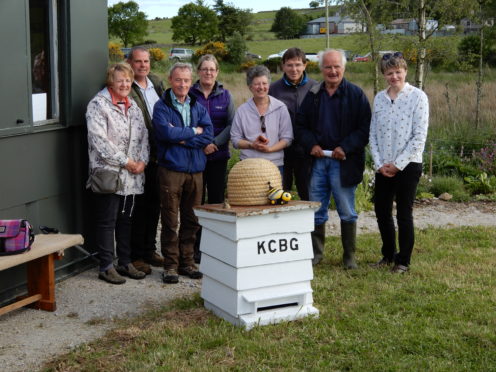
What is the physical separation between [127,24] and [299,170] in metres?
54.7

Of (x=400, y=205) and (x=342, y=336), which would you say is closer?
(x=342, y=336)

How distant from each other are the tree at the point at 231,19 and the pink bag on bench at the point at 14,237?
2127 inches

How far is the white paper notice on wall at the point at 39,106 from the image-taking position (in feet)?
21.3

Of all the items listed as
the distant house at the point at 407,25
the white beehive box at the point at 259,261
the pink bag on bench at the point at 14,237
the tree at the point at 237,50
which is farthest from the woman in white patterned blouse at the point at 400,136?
the tree at the point at 237,50

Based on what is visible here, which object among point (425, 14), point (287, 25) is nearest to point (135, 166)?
point (425, 14)

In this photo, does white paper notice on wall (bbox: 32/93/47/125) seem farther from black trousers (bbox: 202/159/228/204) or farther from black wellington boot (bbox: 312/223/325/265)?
black wellington boot (bbox: 312/223/325/265)

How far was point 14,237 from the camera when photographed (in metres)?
5.60

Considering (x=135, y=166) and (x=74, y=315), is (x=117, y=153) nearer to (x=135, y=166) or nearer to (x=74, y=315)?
(x=135, y=166)

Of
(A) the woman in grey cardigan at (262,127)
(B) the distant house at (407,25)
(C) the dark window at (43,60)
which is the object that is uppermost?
(B) the distant house at (407,25)

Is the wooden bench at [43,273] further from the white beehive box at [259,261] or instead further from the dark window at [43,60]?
the white beehive box at [259,261]

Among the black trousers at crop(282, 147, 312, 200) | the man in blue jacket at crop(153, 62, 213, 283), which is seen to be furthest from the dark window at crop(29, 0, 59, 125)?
the black trousers at crop(282, 147, 312, 200)

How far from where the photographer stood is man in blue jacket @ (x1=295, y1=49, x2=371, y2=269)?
6.80 metres

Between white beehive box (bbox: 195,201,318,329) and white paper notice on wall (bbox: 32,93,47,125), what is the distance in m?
1.89

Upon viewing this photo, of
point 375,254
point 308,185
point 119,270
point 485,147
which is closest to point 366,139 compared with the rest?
point 308,185
